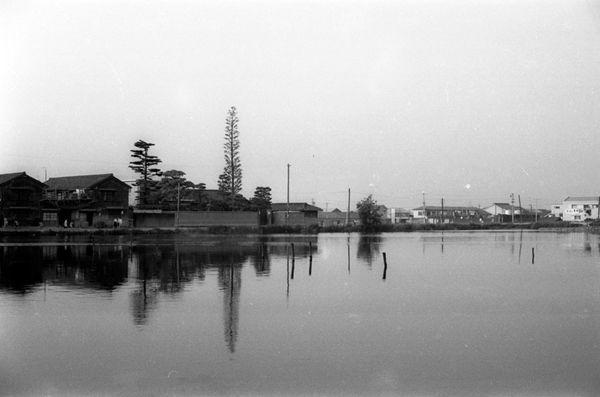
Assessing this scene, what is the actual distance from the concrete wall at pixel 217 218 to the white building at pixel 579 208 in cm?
8816

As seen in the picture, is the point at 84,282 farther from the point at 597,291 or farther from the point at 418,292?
the point at 597,291

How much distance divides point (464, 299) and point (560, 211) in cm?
13118

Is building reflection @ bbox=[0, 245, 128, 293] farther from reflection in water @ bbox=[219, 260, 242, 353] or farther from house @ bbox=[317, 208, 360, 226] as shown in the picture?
house @ bbox=[317, 208, 360, 226]

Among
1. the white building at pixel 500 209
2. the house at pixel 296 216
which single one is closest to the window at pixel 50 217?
the house at pixel 296 216

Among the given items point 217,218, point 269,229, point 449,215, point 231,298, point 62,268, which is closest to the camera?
point 231,298

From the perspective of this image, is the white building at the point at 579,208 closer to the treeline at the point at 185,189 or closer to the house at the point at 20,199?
the treeline at the point at 185,189

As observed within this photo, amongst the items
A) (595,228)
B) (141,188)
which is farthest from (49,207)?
(595,228)

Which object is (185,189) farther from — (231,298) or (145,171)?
(231,298)

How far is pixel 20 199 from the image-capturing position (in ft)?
204

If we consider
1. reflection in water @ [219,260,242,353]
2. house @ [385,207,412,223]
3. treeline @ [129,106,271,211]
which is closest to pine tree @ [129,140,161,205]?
treeline @ [129,106,271,211]

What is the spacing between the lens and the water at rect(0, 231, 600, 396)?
39.4ft

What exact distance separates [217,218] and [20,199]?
73.2 ft

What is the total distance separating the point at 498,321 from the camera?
18.3m

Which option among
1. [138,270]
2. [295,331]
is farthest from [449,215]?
[295,331]
